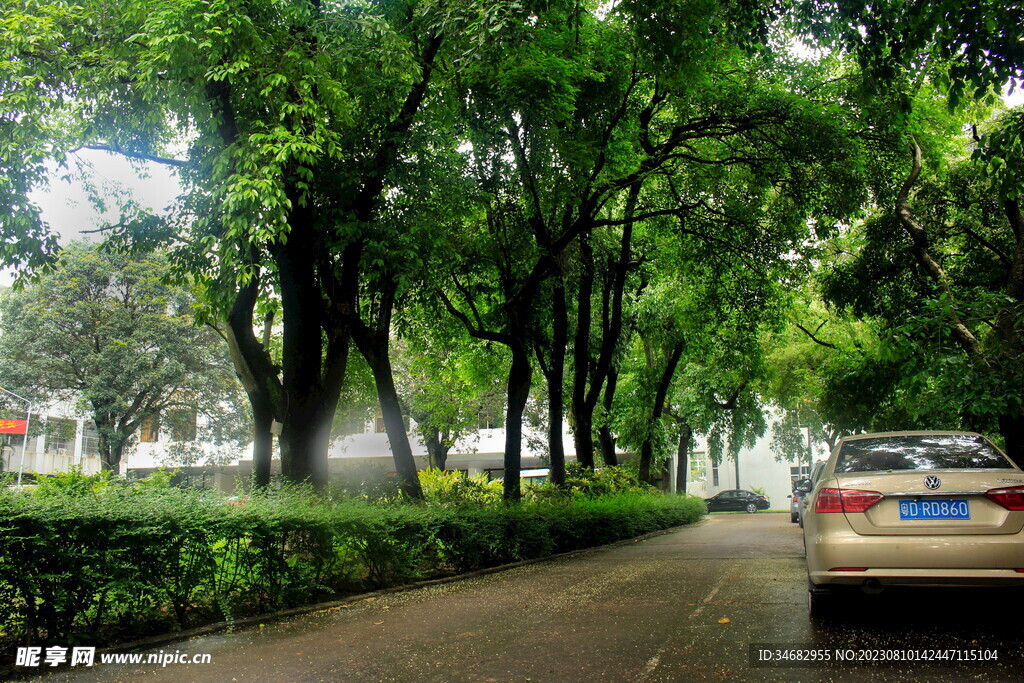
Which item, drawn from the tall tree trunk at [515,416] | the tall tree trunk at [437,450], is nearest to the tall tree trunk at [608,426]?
the tall tree trunk at [515,416]

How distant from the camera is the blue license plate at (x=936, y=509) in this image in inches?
225

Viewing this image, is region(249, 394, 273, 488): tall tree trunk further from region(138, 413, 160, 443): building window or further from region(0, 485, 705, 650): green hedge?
region(138, 413, 160, 443): building window

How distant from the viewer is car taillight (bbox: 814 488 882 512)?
5941mm

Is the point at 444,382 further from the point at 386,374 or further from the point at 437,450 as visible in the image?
the point at 386,374

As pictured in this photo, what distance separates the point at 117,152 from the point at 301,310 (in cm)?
390

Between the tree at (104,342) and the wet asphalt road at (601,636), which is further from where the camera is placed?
the tree at (104,342)

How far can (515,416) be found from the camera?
16750 mm

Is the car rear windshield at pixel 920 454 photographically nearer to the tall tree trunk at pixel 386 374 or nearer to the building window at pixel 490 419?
the tall tree trunk at pixel 386 374

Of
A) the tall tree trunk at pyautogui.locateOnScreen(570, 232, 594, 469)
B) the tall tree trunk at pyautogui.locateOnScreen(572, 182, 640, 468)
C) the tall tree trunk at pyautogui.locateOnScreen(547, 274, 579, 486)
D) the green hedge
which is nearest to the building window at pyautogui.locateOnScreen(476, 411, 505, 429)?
the tall tree trunk at pyautogui.locateOnScreen(570, 232, 594, 469)

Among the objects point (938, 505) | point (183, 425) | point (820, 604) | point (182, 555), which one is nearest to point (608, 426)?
point (820, 604)

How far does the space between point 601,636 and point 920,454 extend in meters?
3.10

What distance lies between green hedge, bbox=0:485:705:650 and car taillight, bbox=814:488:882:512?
5136mm

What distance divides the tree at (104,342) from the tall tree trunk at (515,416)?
21.9 meters

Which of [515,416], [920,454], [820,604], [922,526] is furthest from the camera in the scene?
[515,416]
